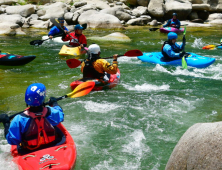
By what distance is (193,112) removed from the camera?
4832mm

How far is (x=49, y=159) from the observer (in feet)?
9.13

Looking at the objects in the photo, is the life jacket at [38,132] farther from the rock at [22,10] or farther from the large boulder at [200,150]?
the rock at [22,10]

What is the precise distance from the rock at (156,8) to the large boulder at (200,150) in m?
17.5

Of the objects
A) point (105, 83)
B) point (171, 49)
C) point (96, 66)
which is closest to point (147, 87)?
point (105, 83)

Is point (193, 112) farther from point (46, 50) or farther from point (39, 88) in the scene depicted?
point (46, 50)

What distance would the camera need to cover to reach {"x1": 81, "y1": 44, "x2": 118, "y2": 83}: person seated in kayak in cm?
526

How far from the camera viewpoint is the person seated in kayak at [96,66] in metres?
5.26

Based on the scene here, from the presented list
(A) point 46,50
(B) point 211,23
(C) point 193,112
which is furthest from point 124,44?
(B) point 211,23

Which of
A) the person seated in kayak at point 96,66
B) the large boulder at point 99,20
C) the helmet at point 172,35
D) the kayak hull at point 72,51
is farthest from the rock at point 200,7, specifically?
the person seated in kayak at point 96,66

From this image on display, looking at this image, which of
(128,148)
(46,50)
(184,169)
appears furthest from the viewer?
(46,50)

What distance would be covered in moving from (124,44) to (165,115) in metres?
6.95

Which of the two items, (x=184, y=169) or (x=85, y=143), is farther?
(x=85, y=143)

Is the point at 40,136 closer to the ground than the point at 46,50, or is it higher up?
higher up

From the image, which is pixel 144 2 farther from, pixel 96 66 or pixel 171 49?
pixel 96 66
